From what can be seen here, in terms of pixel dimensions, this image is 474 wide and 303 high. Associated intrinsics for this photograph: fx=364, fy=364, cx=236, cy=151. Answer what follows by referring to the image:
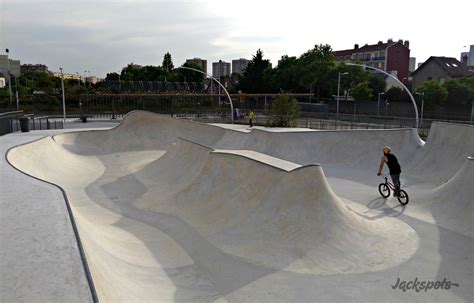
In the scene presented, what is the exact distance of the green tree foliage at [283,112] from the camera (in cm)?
3019

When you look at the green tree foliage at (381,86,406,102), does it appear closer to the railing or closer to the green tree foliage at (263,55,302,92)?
the green tree foliage at (263,55,302,92)

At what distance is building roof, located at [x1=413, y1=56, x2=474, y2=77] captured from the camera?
189 feet

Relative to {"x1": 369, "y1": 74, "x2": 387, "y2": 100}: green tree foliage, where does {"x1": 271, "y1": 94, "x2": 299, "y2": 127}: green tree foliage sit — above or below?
below

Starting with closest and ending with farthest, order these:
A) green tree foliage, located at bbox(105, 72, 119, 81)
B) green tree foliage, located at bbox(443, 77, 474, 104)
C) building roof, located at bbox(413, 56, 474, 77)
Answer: green tree foliage, located at bbox(443, 77, 474, 104)
building roof, located at bbox(413, 56, 474, 77)
green tree foliage, located at bbox(105, 72, 119, 81)

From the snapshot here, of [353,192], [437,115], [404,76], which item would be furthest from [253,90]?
[353,192]

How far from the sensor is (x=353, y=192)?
42.0 feet

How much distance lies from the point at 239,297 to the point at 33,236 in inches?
132

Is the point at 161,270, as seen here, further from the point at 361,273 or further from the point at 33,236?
the point at 361,273

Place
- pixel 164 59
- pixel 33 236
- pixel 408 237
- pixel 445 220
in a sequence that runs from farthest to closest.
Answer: pixel 164 59
pixel 445 220
pixel 408 237
pixel 33 236

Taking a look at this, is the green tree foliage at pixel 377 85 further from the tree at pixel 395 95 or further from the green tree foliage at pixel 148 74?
the green tree foliage at pixel 148 74

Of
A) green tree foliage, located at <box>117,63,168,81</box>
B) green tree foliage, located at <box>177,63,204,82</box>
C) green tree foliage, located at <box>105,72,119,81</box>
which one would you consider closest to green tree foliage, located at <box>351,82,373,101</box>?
green tree foliage, located at <box>177,63,204,82</box>

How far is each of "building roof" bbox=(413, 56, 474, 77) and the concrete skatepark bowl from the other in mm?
49738

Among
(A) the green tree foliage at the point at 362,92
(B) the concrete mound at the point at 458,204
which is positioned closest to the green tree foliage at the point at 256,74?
(A) the green tree foliage at the point at 362,92

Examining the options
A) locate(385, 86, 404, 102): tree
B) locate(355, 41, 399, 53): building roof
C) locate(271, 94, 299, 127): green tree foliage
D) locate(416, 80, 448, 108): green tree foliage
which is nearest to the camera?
locate(271, 94, 299, 127): green tree foliage
